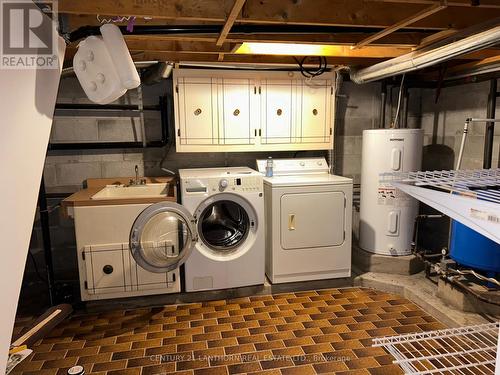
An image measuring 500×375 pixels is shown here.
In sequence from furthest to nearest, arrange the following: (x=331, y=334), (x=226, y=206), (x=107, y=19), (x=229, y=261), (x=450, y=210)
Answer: (x=226, y=206)
(x=229, y=261)
(x=331, y=334)
(x=107, y=19)
(x=450, y=210)

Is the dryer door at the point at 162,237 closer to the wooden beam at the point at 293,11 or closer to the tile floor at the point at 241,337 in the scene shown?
the tile floor at the point at 241,337

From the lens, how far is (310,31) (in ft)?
7.82

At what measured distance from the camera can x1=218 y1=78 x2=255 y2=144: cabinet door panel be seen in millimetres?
3508

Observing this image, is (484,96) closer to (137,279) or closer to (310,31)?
(310,31)

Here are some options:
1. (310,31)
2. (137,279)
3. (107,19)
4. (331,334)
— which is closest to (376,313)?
(331,334)

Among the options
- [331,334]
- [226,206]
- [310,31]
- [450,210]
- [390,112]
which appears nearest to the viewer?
[450,210]

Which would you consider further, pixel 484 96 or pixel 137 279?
pixel 484 96

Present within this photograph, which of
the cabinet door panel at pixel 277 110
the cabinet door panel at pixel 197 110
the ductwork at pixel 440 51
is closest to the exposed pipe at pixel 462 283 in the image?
the ductwork at pixel 440 51

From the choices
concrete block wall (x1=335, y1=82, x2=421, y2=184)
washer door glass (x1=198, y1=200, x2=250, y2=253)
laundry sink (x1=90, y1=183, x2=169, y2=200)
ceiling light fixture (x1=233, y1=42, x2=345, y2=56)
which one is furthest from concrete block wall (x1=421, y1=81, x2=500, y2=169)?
laundry sink (x1=90, y1=183, x2=169, y2=200)

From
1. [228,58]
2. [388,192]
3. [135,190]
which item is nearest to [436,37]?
[388,192]

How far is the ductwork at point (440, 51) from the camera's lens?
2.09 meters

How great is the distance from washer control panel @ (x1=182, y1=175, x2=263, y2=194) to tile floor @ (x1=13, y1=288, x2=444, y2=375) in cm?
100

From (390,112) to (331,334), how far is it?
2591mm

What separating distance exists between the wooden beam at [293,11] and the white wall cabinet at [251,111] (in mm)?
1367
